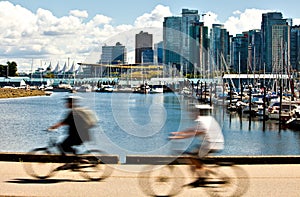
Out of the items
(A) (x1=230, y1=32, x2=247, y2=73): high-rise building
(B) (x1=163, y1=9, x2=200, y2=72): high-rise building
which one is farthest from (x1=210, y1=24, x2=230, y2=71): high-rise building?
(B) (x1=163, y1=9, x2=200, y2=72): high-rise building

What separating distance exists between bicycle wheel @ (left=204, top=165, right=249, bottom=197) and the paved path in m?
0.14

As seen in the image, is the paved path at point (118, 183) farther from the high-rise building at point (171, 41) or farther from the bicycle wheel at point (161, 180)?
the high-rise building at point (171, 41)

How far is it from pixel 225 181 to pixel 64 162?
3824 millimetres

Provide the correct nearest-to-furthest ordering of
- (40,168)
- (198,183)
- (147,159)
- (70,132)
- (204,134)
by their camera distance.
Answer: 1. (198,183)
2. (204,134)
3. (70,132)
4. (40,168)
5. (147,159)

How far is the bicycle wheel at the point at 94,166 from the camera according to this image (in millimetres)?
10539

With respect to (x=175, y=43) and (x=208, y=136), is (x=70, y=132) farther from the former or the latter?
(x=175, y=43)

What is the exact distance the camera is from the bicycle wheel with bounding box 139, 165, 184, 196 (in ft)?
30.6

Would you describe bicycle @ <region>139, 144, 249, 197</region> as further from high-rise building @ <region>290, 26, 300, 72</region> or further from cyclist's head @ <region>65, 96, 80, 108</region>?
high-rise building @ <region>290, 26, 300, 72</region>

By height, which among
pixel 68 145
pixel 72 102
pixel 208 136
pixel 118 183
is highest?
pixel 72 102

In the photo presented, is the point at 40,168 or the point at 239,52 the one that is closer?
the point at 40,168

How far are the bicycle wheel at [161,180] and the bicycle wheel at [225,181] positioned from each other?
56 centimetres

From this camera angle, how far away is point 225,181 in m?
9.94

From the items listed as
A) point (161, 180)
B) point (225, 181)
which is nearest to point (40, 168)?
point (161, 180)

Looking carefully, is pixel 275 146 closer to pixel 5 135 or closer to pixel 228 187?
pixel 5 135
